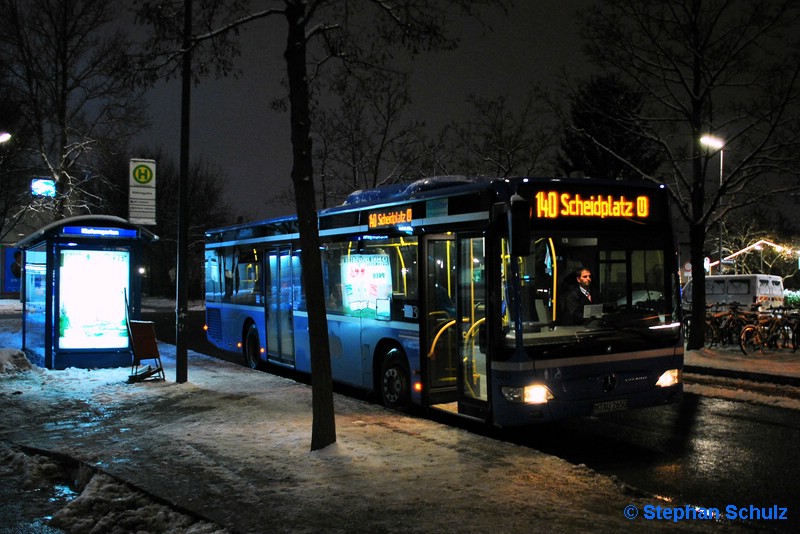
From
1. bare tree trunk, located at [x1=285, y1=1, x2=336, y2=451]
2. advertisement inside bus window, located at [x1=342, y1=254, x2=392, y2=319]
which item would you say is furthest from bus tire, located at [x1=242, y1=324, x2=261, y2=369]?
bare tree trunk, located at [x1=285, y1=1, x2=336, y2=451]

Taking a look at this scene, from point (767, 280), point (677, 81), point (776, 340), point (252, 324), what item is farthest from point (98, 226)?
point (767, 280)

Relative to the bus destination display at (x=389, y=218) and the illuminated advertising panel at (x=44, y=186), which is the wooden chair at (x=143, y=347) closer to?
the bus destination display at (x=389, y=218)

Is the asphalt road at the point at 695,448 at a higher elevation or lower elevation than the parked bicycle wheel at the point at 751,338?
lower

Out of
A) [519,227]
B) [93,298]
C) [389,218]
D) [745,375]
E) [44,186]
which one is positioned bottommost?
[745,375]

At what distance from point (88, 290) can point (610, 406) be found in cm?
1041

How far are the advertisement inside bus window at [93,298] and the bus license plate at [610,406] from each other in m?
9.75

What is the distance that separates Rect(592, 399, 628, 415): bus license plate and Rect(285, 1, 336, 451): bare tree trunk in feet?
9.99

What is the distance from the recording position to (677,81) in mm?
17531

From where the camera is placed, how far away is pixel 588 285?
8375 mm

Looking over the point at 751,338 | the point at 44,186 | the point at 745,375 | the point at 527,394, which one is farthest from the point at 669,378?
the point at 44,186

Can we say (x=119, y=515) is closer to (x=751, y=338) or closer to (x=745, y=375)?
(x=745, y=375)

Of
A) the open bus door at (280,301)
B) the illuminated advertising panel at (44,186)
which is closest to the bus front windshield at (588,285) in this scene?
the open bus door at (280,301)

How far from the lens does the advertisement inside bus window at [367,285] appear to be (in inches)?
417

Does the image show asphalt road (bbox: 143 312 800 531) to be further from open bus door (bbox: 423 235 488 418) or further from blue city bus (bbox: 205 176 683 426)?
open bus door (bbox: 423 235 488 418)
